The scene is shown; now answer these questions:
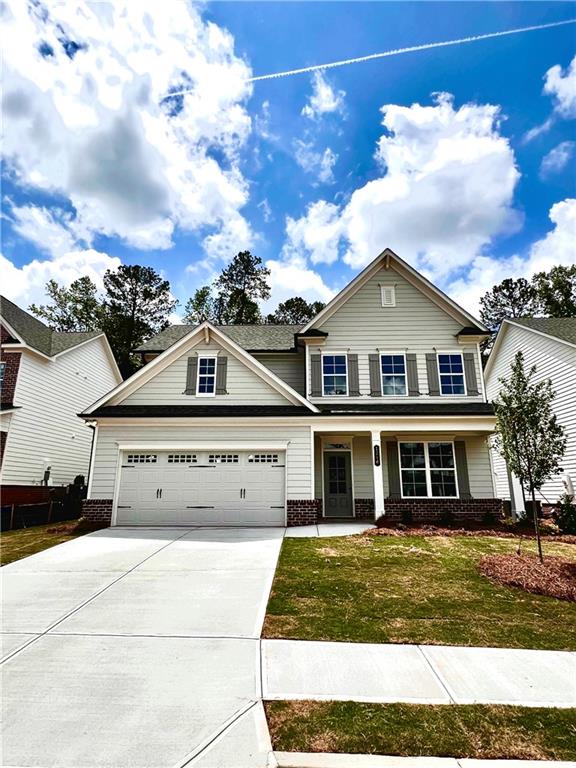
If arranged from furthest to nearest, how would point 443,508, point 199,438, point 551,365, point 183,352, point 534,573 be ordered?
point 551,365 → point 183,352 → point 443,508 → point 199,438 → point 534,573

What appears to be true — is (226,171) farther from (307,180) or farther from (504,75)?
(504,75)

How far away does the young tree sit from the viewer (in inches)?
336

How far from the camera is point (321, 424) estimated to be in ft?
44.4

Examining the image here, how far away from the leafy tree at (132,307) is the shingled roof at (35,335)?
583 inches

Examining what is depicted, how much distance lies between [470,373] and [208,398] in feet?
32.1

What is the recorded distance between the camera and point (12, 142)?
250 inches

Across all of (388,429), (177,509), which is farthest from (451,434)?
(177,509)

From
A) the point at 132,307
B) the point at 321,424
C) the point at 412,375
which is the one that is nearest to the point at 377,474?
the point at 321,424

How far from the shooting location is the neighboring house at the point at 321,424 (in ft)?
43.2

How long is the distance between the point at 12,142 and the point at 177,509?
10.3 metres

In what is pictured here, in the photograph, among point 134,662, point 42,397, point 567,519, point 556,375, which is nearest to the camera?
point 134,662

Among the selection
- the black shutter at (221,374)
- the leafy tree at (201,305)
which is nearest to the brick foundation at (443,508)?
the black shutter at (221,374)

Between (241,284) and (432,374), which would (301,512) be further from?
(241,284)

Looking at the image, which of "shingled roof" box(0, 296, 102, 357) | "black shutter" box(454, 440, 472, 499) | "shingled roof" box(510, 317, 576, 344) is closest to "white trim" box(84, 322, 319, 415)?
"black shutter" box(454, 440, 472, 499)
